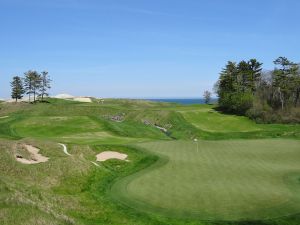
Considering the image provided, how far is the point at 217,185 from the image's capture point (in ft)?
80.0

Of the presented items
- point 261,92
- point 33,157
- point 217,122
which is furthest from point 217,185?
point 261,92

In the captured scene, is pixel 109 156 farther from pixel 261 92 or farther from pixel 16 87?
pixel 16 87

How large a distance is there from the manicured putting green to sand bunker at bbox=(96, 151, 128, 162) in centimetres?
321

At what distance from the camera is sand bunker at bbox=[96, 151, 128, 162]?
3528 centimetres

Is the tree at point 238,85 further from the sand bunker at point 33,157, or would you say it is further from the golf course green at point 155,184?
the sand bunker at point 33,157

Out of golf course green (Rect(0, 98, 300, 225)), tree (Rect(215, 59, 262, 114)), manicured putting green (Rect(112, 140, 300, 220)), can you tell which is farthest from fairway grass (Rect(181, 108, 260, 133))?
manicured putting green (Rect(112, 140, 300, 220))

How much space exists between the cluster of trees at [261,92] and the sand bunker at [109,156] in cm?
4367

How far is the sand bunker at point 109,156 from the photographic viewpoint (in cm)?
3528

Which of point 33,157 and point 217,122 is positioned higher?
point 217,122

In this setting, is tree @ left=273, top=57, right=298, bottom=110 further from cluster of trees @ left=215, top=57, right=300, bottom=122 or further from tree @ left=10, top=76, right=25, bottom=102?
tree @ left=10, top=76, right=25, bottom=102

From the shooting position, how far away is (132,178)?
26969mm

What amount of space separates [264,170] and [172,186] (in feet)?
29.4

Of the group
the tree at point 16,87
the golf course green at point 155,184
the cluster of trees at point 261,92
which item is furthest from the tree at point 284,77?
the tree at point 16,87

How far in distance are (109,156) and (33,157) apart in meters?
7.82
